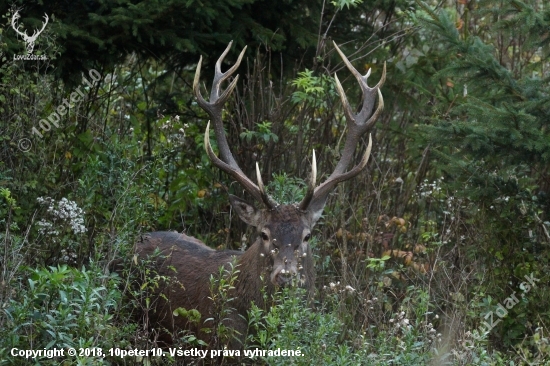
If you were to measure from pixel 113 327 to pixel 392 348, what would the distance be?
1731 millimetres

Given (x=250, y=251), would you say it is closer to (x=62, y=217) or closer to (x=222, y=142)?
(x=222, y=142)

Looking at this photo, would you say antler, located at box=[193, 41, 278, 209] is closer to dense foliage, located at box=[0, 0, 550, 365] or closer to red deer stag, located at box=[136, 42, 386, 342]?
red deer stag, located at box=[136, 42, 386, 342]

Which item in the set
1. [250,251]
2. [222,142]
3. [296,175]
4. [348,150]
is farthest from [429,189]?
[250,251]

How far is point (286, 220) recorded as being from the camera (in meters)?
7.09

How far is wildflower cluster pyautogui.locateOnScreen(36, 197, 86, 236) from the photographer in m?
7.28

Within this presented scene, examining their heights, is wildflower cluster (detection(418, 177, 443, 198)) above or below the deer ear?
above

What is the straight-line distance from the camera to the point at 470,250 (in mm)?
8102

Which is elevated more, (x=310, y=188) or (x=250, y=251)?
(x=310, y=188)

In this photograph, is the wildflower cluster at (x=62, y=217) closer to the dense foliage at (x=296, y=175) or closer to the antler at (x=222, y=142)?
the dense foliage at (x=296, y=175)

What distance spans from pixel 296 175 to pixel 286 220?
96.7 inches

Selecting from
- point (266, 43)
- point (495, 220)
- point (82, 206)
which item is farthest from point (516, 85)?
point (82, 206)

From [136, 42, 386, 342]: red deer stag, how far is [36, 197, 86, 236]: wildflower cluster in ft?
1.61

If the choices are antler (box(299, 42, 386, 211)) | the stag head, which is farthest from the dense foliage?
antler (box(299, 42, 386, 211))

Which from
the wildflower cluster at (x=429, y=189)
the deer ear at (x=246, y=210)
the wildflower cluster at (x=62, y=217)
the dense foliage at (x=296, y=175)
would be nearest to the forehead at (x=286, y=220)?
the deer ear at (x=246, y=210)
